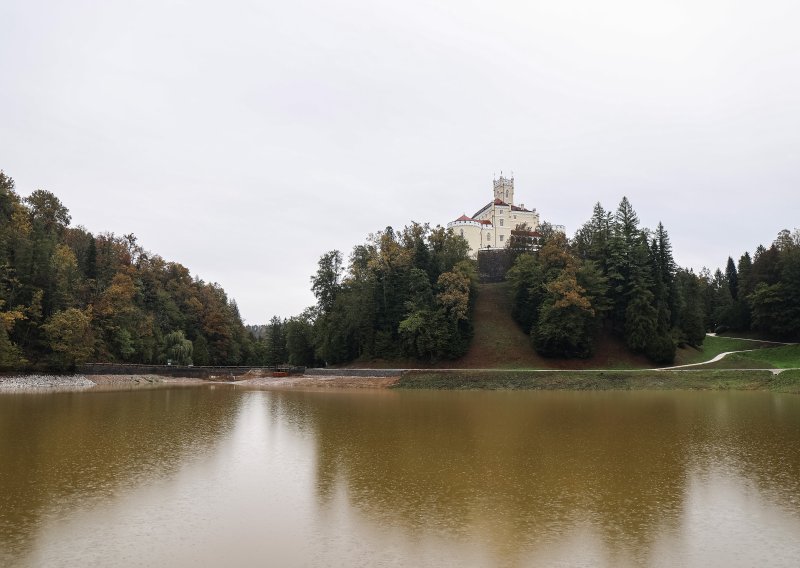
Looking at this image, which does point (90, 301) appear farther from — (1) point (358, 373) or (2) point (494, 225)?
(2) point (494, 225)

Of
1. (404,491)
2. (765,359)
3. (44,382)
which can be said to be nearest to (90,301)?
(44,382)

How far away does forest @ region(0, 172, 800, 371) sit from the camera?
57719 millimetres

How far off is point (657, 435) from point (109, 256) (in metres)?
69.8

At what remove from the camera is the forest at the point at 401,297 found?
57.7 metres

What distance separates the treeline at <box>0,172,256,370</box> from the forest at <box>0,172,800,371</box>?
0.59ft

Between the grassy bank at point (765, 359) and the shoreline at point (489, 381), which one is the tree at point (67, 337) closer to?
the shoreline at point (489, 381)

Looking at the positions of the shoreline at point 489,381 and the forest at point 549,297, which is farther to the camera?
the forest at point 549,297

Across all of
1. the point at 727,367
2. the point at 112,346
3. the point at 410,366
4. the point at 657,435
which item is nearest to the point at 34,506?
the point at 657,435

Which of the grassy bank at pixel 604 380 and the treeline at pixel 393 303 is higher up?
the treeline at pixel 393 303

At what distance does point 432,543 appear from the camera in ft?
34.3

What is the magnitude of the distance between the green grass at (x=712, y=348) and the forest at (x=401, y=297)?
5.86 feet

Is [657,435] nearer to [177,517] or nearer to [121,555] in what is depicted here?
[177,517]

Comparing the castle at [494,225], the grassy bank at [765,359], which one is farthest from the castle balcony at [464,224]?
the grassy bank at [765,359]

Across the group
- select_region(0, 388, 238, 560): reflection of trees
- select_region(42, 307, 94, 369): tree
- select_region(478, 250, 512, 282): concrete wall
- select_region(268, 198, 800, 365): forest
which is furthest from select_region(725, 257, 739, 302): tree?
select_region(42, 307, 94, 369): tree
